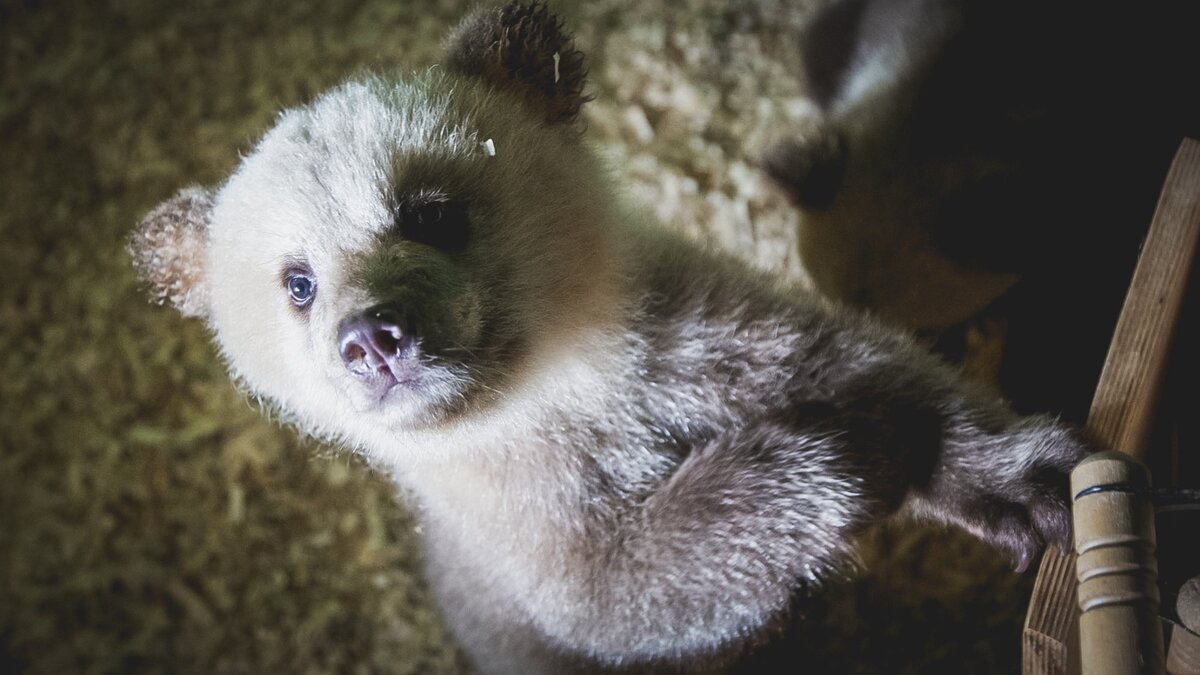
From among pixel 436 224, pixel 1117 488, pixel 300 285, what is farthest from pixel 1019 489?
pixel 300 285

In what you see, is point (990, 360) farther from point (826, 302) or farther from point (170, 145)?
point (170, 145)

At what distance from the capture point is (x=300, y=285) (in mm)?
1941

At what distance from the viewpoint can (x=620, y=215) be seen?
2242 mm

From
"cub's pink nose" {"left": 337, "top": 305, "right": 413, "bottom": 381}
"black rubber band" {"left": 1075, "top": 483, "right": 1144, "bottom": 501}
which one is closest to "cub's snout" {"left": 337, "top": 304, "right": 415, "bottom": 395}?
"cub's pink nose" {"left": 337, "top": 305, "right": 413, "bottom": 381}

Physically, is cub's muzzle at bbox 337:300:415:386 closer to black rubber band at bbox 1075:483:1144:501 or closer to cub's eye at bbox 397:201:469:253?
cub's eye at bbox 397:201:469:253

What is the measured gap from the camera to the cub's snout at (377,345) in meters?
1.62

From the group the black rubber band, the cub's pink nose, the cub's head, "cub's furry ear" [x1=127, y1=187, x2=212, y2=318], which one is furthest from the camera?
"cub's furry ear" [x1=127, y1=187, x2=212, y2=318]

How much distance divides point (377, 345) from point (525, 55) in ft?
2.61

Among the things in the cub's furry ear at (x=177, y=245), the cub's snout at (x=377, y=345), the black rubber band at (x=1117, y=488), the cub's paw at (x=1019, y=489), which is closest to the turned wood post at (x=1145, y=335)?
the cub's paw at (x=1019, y=489)

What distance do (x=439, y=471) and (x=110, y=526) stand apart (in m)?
1.81

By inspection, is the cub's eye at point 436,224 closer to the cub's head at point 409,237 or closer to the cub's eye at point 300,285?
the cub's head at point 409,237

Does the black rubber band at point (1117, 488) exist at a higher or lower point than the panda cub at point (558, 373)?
lower

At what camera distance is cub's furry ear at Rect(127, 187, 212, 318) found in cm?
216

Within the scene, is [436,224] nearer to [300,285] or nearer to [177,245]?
[300,285]
